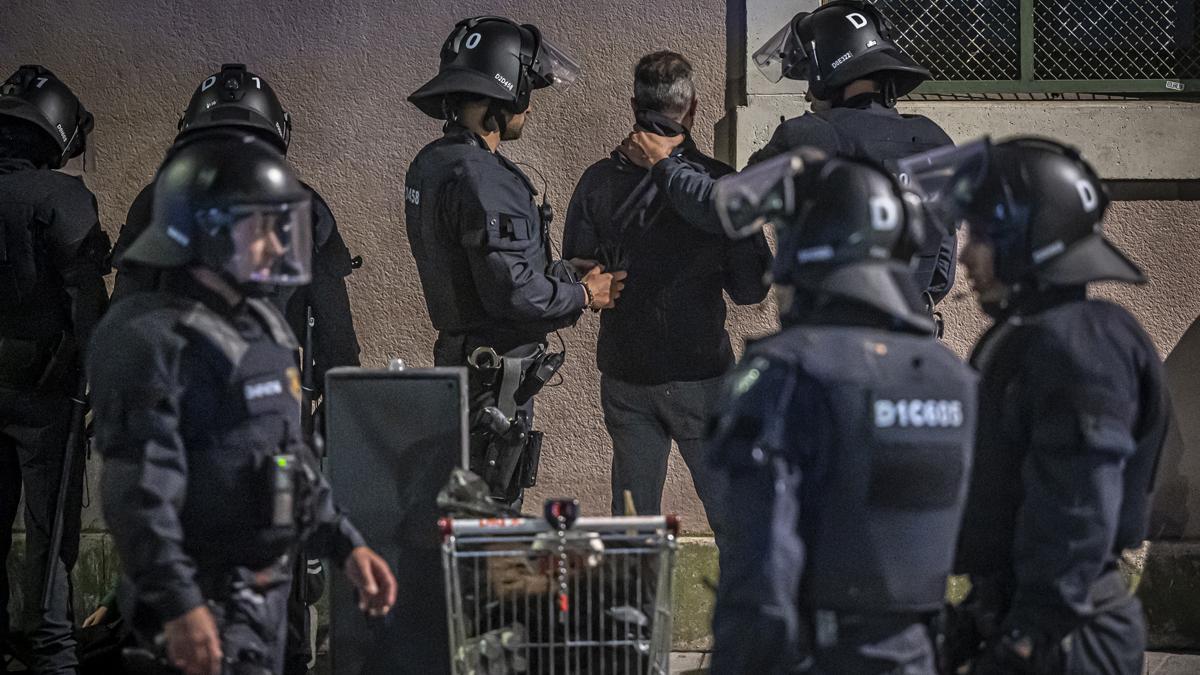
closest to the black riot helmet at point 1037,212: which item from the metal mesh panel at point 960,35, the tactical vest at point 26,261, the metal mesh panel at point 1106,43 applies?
the metal mesh panel at point 960,35

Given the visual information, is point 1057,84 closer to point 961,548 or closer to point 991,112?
point 991,112

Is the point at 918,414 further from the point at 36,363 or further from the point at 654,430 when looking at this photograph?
the point at 36,363

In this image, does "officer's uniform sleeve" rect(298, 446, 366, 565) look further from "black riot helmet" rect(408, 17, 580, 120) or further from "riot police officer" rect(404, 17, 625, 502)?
"black riot helmet" rect(408, 17, 580, 120)

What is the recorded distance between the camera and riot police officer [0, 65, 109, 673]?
563 centimetres

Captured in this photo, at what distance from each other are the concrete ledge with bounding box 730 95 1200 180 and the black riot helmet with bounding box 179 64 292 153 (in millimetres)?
1967

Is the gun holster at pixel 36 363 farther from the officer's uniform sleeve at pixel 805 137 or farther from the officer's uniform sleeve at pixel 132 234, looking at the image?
the officer's uniform sleeve at pixel 805 137

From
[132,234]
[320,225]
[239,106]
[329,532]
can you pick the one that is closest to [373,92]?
[239,106]

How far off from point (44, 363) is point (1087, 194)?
154 inches

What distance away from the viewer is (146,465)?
10.9ft

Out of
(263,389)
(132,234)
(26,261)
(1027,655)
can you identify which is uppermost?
(132,234)

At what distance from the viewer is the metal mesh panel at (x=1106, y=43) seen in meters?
6.88

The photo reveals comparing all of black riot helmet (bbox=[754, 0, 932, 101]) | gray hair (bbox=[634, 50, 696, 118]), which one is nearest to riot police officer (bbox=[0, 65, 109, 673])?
gray hair (bbox=[634, 50, 696, 118])

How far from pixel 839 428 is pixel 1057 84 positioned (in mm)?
4232

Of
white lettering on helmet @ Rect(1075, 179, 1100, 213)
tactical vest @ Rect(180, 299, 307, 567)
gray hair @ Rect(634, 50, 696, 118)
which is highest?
gray hair @ Rect(634, 50, 696, 118)
